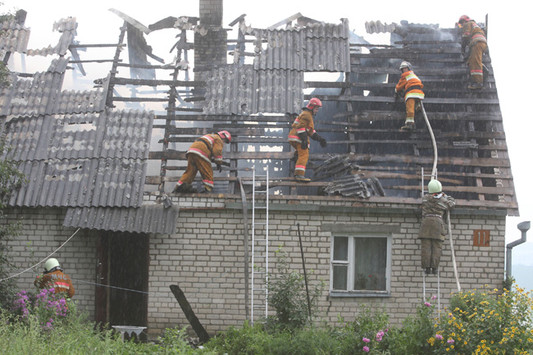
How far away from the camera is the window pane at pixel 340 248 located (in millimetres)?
12195

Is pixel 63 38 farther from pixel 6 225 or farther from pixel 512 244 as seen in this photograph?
pixel 512 244

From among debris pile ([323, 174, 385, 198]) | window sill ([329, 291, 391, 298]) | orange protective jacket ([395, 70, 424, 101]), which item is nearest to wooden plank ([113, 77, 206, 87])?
debris pile ([323, 174, 385, 198])

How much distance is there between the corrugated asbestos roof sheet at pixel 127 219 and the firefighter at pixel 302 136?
2.31m

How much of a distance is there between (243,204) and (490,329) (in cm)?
464

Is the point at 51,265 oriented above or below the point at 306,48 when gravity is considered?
below

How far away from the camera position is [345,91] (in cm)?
1420

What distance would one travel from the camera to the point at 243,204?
11633 millimetres

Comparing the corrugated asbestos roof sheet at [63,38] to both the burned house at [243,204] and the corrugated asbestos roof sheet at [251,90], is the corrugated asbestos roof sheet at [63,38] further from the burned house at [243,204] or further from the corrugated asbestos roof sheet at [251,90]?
the corrugated asbestos roof sheet at [251,90]

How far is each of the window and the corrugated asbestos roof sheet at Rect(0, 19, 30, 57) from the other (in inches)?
321

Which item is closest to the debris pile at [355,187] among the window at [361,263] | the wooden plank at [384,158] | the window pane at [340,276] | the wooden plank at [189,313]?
the wooden plank at [384,158]

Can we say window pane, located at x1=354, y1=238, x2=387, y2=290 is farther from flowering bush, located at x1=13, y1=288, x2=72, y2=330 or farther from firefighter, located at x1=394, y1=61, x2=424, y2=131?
flowering bush, located at x1=13, y1=288, x2=72, y2=330

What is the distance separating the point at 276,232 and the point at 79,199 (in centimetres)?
345

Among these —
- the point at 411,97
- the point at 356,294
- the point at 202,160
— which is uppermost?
the point at 411,97

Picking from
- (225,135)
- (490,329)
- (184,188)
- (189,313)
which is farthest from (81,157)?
(490,329)
